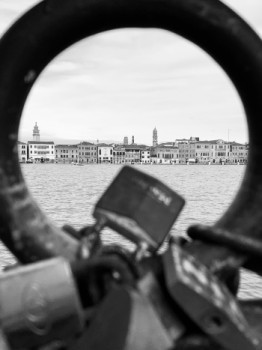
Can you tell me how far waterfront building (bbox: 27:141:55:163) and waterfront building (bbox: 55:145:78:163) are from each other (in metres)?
1.26

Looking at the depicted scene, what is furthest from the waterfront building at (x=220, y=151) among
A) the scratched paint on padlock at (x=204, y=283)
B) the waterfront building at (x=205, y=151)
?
Answer: the scratched paint on padlock at (x=204, y=283)

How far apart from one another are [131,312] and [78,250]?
1.63ft

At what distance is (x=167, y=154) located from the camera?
143 meters

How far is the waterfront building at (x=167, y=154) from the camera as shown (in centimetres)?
14050

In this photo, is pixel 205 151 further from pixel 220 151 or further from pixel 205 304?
pixel 205 304

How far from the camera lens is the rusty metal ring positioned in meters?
2.12

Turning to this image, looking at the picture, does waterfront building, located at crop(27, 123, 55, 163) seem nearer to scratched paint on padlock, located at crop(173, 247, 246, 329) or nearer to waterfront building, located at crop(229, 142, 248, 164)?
waterfront building, located at crop(229, 142, 248, 164)

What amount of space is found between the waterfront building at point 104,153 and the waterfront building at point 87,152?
0.91 meters

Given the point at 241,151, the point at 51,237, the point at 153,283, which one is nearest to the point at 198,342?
the point at 153,283

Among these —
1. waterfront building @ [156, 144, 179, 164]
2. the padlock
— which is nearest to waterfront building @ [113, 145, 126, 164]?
waterfront building @ [156, 144, 179, 164]

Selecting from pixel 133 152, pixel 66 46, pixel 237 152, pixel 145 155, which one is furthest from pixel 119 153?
pixel 66 46

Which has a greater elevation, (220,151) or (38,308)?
(38,308)

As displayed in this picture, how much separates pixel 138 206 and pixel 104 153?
5452 inches

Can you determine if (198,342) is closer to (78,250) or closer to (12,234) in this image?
(78,250)
